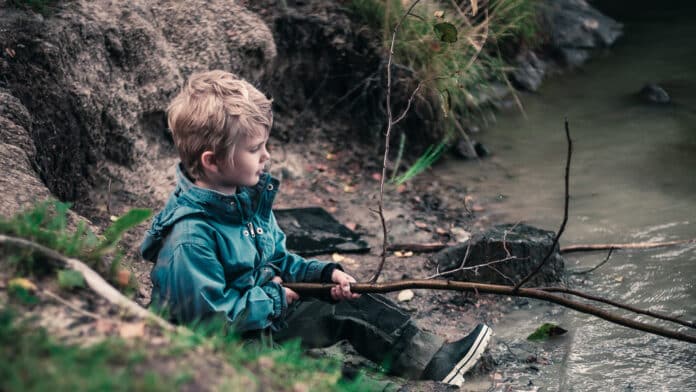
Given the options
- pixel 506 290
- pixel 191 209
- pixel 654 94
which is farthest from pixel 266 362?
pixel 654 94

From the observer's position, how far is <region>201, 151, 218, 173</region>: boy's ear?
2.82 metres

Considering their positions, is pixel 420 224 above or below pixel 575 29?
below

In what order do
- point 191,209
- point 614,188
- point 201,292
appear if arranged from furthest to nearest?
point 614,188, point 191,209, point 201,292

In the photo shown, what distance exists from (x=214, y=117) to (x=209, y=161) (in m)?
0.17

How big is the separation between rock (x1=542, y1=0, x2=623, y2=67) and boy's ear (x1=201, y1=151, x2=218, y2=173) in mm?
5690

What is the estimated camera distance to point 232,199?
2809 mm

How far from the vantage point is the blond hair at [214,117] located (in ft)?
9.15

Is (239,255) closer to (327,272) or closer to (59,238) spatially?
(327,272)

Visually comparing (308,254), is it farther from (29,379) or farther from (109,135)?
(29,379)

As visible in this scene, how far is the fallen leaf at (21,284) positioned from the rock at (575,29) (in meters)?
6.56

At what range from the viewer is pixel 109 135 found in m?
4.28

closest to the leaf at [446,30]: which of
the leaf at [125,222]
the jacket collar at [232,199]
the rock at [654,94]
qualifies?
the jacket collar at [232,199]

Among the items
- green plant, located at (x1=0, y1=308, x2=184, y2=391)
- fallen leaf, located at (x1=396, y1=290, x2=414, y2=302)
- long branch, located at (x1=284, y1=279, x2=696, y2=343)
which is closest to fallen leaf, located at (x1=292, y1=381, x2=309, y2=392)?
green plant, located at (x1=0, y1=308, x2=184, y2=391)

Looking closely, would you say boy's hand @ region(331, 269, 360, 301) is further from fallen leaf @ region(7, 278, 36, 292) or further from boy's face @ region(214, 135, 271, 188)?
fallen leaf @ region(7, 278, 36, 292)
